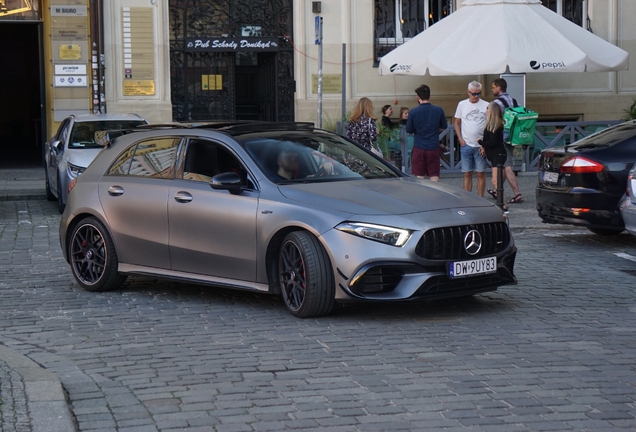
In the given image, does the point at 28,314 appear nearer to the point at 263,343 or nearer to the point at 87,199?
the point at 87,199

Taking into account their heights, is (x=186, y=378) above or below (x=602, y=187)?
below

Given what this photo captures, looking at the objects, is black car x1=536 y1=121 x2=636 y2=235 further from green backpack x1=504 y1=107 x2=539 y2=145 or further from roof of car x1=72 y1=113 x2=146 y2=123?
roof of car x1=72 y1=113 x2=146 y2=123

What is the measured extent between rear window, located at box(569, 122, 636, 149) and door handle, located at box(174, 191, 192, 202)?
5344 mm

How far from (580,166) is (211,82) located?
12979mm

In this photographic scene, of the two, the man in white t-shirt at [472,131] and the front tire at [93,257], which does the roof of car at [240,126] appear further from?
the man in white t-shirt at [472,131]

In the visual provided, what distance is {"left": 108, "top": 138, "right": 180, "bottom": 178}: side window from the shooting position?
902cm

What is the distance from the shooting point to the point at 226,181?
8.21 meters

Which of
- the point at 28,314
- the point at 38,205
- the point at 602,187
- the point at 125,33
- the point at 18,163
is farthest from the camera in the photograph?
the point at 18,163

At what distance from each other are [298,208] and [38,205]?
35.2ft

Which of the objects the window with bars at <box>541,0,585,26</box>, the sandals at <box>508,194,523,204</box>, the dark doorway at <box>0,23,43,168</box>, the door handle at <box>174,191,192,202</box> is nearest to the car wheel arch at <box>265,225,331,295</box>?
the door handle at <box>174,191,192,202</box>

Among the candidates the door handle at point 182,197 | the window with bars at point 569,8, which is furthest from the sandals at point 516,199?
the window with bars at point 569,8

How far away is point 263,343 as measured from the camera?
23.4 ft

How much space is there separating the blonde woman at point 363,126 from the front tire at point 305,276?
7803mm

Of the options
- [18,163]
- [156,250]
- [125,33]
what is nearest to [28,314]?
[156,250]
